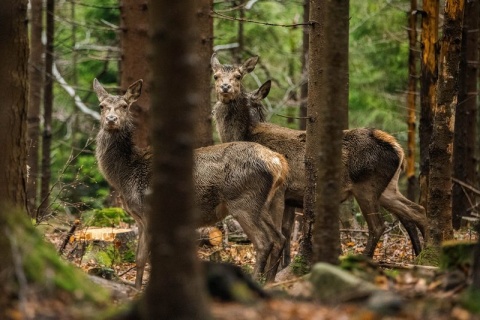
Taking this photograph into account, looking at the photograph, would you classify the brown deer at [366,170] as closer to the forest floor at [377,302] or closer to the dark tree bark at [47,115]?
the forest floor at [377,302]

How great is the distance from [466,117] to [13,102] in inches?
411

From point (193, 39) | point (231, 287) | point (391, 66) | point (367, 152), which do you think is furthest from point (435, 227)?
point (391, 66)

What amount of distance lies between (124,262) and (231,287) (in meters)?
6.36

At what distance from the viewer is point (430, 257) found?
1096 cm

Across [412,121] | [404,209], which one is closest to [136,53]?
[404,209]

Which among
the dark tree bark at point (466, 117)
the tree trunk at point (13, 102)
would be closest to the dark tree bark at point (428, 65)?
the dark tree bark at point (466, 117)

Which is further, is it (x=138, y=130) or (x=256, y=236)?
(x=138, y=130)

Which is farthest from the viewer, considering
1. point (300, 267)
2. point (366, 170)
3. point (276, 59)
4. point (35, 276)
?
point (276, 59)

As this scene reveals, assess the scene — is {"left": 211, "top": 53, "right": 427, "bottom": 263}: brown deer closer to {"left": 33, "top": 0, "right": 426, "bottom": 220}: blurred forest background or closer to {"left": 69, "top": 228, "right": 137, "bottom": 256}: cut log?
{"left": 69, "top": 228, "right": 137, "bottom": 256}: cut log

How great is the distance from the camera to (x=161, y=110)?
5.99m

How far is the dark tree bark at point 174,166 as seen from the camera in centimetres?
597

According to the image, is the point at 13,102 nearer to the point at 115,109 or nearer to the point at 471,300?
the point at 115,109

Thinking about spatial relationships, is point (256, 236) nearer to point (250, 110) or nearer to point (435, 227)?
point (435, 227)

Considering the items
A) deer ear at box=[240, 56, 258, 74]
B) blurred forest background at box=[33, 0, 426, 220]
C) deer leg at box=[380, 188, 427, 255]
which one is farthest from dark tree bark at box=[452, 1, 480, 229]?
deer ear at box=[240, 56, 258, 74]
